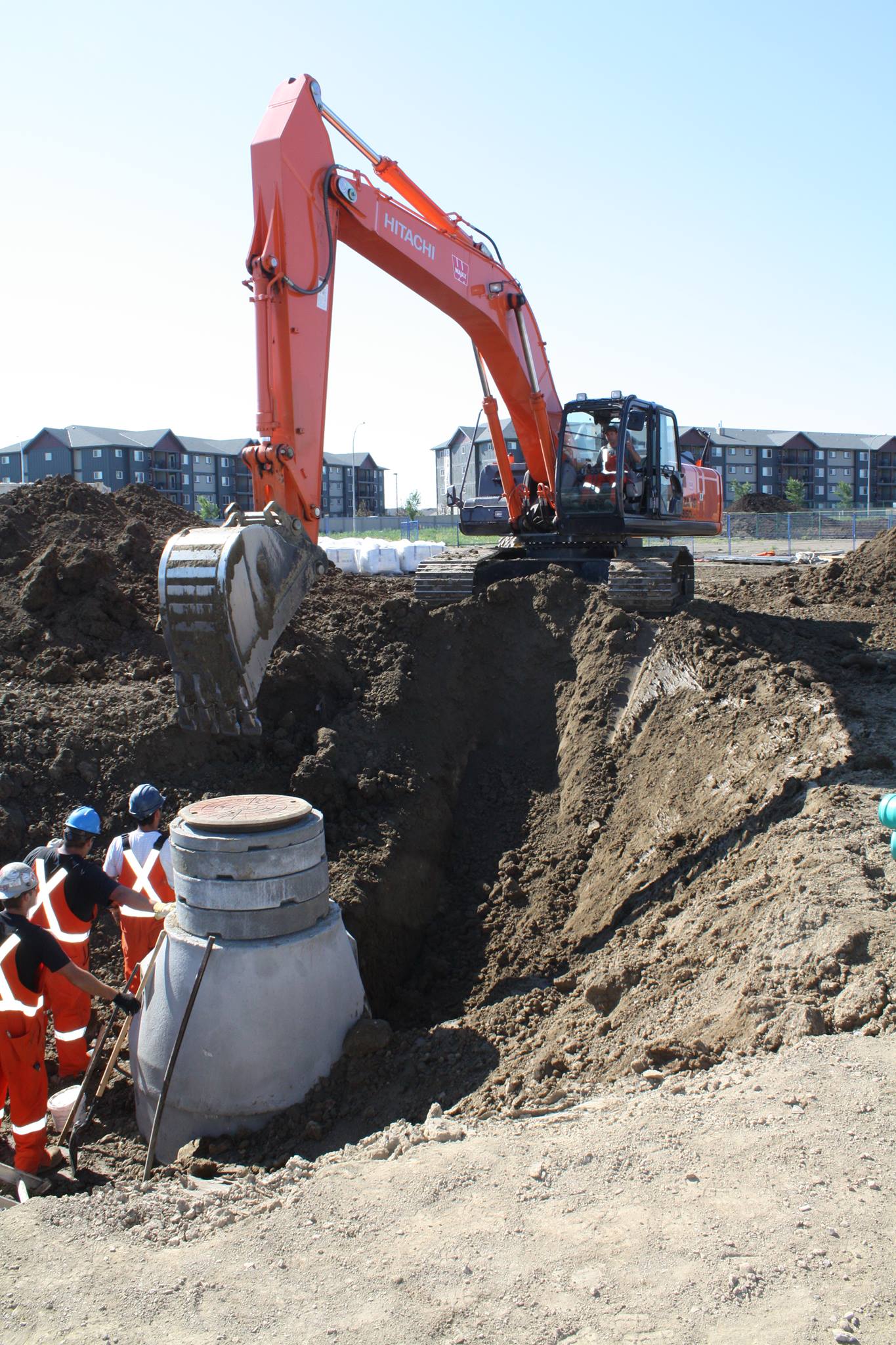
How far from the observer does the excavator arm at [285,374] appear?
5.17 metres

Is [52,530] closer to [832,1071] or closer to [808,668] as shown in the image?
[808,668]

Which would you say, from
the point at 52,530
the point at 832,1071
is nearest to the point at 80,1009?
the point at 832,1071

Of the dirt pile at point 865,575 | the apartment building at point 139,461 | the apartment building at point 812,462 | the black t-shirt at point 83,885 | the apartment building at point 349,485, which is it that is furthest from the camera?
the apartment building at point 349,485

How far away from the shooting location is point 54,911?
5949mm

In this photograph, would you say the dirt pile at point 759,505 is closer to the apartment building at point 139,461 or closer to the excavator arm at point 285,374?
the apartment building at point 139,461

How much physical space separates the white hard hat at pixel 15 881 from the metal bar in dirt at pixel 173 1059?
0.96 m

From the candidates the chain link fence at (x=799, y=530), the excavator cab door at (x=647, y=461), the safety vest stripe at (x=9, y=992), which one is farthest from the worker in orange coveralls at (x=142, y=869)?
the chain link fence at (x=799, y=530)

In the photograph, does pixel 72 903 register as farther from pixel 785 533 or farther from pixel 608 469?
pixel 785 533

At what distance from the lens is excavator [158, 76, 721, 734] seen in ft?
17.2

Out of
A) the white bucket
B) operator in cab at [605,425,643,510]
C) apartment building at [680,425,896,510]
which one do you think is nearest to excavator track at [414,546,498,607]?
operator in cab at [605,425,643,510]

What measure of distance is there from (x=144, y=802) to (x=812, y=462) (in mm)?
95526

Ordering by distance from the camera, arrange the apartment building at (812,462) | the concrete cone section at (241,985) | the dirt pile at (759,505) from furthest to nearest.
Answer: the apartment building at (812,462)
the dirt pile at (759,505)
the concrete cone section at (241,985)

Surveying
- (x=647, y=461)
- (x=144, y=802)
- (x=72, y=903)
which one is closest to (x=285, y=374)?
(x=144, y=802)

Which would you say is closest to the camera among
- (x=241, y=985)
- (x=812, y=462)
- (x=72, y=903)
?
(x=241, y=985)
